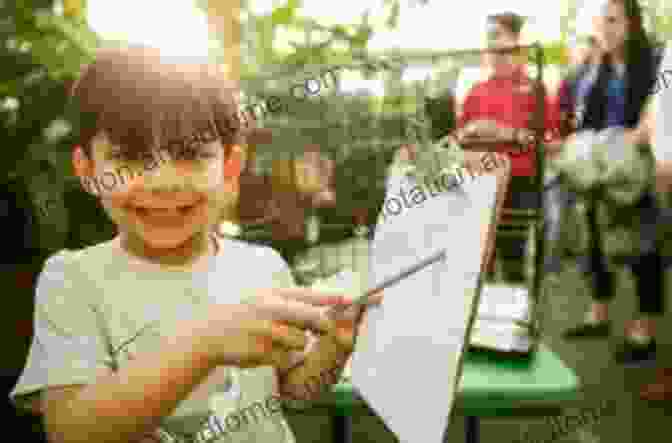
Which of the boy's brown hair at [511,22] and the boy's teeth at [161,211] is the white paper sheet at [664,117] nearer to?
the boy's teeth at [161,211]

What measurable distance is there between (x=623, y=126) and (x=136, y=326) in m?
2.18

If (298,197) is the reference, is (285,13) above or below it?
above

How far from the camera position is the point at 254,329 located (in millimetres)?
564

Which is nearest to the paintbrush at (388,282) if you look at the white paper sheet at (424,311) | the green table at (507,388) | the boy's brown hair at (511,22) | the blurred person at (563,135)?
the white paper sheet at (424,311)

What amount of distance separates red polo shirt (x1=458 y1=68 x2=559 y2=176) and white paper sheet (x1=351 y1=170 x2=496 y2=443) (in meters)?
0.70

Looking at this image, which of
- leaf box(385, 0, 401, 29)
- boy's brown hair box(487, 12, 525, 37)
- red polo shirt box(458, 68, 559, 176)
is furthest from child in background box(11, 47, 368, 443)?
boy's brown hair box(487, 12, 525, 37)

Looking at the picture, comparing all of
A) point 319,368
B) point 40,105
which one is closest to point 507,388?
point 319,368

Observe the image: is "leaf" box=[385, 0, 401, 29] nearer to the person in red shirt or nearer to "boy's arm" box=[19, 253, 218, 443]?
the person in red shirt

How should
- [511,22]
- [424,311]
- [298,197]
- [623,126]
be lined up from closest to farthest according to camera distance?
1. [424,311]
2. [298,197]
3. [511,22]
4. [623,126]

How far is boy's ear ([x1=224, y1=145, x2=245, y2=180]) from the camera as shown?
765 mm

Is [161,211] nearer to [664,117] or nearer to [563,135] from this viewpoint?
[664,117]

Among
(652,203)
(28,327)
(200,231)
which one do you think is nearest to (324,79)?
(200,231)

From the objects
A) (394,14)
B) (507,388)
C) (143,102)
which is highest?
(394,14)

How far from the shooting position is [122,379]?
57 centimetres
